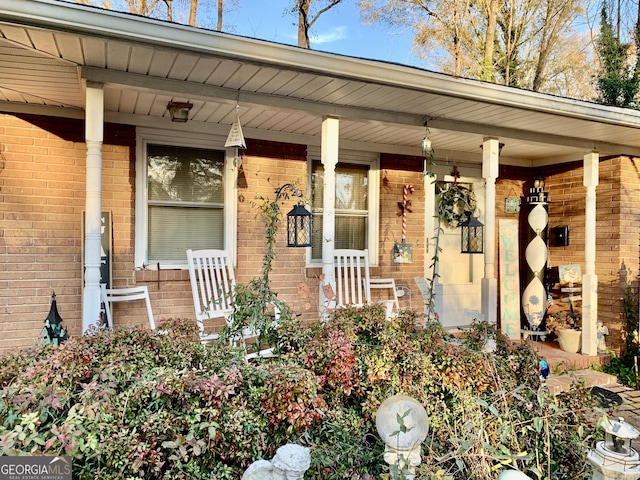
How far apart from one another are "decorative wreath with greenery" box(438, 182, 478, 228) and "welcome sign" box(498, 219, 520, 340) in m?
0.54

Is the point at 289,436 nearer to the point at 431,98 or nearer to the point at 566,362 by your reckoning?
the point at 431,98

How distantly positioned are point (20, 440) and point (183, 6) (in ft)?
34.0

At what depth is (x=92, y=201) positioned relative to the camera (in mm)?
2934

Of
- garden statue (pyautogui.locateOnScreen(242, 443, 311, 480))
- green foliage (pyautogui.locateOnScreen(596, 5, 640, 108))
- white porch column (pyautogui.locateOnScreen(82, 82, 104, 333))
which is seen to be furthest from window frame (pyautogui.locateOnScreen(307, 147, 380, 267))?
green foliage (pyautogui.locateOnScreen(596, 5, 640, 108))

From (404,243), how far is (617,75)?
4.30 m

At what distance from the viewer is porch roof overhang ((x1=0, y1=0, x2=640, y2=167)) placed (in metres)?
2.56

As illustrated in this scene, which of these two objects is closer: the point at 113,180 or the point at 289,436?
the point at 289,436

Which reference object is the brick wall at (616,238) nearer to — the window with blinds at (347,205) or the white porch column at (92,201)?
Result: the window with blinds at (347,205)

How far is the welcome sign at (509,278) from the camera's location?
5668 millimetres

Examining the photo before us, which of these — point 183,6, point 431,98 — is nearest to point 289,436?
point 431,98

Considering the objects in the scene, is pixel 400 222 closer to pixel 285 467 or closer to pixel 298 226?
pixel 298 226

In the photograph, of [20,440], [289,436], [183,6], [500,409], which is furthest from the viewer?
[183,6]

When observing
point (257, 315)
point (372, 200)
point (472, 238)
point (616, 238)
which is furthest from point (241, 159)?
point (616, 238)

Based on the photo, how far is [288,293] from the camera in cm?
473
